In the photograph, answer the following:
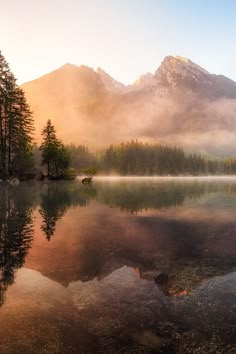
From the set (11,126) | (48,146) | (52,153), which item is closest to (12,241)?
(11,126)

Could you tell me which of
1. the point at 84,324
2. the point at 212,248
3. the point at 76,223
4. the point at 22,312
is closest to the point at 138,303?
the point at 84,324

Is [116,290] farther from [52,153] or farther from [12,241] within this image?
[52,153]

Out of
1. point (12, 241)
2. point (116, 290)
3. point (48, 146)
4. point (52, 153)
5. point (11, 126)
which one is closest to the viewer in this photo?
point (116, 290)

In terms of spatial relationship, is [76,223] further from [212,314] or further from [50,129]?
[50,129]

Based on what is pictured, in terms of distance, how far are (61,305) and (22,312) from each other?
0.96 meters

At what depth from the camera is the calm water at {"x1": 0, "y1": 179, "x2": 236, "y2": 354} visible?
19.9 ft

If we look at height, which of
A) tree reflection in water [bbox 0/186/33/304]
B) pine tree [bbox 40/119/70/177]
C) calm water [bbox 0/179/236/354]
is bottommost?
calm water [bbox 0/179/236/354]

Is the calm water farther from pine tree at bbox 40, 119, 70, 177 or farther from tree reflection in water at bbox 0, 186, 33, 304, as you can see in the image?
pine tree at bbox 40, 119, 70, 177

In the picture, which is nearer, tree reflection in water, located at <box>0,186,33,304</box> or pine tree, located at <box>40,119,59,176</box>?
tree reflection in water, located at <box>0,186,33,304</box>

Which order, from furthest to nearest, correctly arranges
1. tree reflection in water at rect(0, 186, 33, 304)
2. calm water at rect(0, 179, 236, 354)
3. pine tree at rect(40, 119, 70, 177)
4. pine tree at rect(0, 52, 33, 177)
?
pine tree at rect(40, 119, 70, 177), pine tree at rect(0, 52, 33, 177), tree reflection in water at rect(0, 186, 33, 304), calm water at rect(0, 179, 236, 354)

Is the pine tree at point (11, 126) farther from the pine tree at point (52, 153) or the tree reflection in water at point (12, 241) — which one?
the tree reflection in water at point (12, 241)

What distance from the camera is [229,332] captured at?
20.9 feet

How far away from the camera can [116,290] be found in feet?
28.2

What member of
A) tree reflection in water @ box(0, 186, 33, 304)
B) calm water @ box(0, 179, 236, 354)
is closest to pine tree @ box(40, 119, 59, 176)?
tree reflection in water @ box(0, 186, 33, 304)
